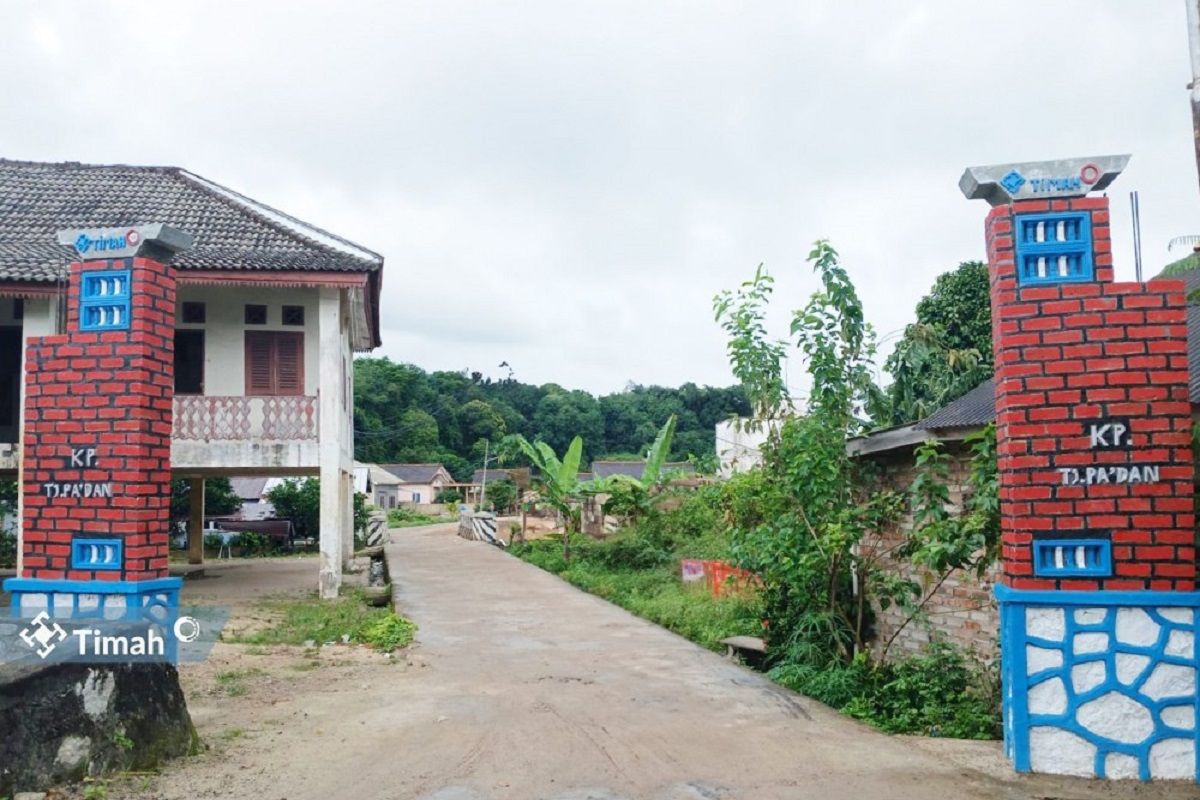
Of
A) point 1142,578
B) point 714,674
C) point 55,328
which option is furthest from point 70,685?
point 55,328

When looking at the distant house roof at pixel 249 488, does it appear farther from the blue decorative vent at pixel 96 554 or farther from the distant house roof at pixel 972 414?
the blue decorative vent at pixel 96 554

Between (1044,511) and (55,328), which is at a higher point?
(55,328)

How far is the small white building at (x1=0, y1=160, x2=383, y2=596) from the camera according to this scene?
1360cm

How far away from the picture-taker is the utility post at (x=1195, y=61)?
4574mm

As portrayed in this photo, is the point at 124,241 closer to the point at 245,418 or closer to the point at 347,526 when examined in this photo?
the point at 245,418

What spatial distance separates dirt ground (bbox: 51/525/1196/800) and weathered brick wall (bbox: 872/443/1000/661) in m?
1.36

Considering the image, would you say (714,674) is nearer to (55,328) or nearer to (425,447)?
(55,328)

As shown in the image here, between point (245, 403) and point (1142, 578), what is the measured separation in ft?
39.8

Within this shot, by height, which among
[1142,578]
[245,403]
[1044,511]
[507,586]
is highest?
[245,403]

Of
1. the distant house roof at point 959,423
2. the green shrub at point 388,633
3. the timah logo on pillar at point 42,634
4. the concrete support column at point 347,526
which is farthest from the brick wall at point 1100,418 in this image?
the concrete support column at point 347,526

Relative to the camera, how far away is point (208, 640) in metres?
9.80

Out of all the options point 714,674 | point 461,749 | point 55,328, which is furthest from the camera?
point 55,328

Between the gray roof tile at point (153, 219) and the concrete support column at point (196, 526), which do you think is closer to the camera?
the gray roof tile at point (153, 219)

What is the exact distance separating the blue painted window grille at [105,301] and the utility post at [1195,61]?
581 centimetres
